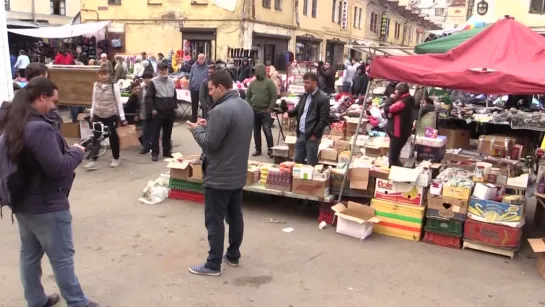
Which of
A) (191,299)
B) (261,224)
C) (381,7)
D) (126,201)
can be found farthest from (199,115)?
(381,7)

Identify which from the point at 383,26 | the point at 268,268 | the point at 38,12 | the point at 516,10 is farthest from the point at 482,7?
the point at 38,12

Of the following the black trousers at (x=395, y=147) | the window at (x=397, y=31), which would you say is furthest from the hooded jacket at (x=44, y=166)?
the window at (x=397, y=31)

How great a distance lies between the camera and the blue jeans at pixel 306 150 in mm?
7094

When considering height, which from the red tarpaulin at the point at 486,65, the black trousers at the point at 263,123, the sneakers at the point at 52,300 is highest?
the red tarpaulin at the point at 486,65

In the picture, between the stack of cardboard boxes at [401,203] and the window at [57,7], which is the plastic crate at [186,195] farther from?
the window at [57,7]

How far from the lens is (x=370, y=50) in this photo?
6637 millimetres

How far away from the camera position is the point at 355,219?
18.2ft

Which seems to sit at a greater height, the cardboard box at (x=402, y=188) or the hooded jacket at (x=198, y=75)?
the hooded jacket at (x=198, y=75)

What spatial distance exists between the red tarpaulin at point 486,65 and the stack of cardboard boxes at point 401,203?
1098mm

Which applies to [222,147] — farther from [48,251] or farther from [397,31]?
[397,31]

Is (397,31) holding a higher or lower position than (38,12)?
higher

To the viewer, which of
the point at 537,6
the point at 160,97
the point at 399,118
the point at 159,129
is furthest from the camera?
the point at 537,6

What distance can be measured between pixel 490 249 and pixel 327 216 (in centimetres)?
189

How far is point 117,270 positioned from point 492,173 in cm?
449
